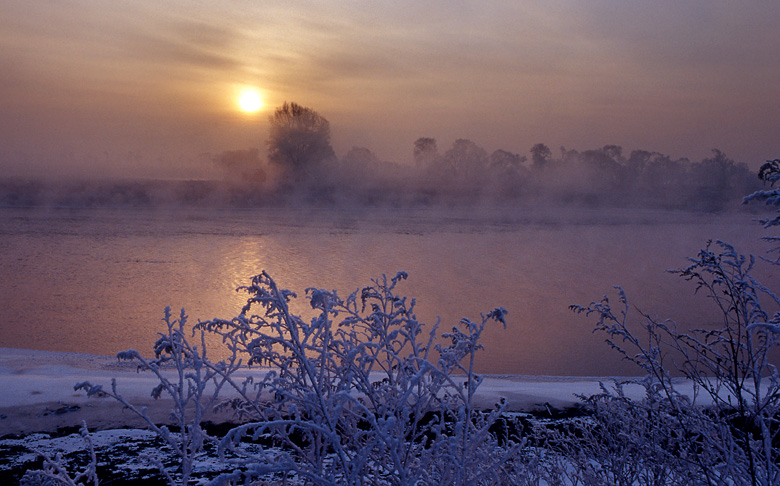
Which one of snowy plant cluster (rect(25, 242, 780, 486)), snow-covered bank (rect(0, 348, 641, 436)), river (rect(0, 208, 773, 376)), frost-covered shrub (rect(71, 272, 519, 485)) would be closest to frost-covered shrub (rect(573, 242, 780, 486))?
snowy plant cluster (rect(25, 242, 780, 486))

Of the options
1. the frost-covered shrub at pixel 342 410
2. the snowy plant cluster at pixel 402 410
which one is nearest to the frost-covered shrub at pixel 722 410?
the snowy plant cluster at pixel 402 410

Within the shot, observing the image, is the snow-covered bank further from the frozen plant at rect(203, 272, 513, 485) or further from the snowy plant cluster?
the frozen plant at rect(203, 272, 513, 485)

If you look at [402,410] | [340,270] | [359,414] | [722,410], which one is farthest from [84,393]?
[340,270]

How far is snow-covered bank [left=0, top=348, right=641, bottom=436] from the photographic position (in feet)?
15.4

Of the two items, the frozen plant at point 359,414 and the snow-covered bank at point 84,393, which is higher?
the frozen plant at point 359,414

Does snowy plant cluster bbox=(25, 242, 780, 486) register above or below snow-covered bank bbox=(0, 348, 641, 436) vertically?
above

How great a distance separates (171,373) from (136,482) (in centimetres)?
321

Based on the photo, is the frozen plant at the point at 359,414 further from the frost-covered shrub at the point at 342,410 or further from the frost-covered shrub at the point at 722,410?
the frost-covered shrub at the point at 722,410

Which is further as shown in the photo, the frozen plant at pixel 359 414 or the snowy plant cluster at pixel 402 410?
the snowy plant cluster at pixel 402 410

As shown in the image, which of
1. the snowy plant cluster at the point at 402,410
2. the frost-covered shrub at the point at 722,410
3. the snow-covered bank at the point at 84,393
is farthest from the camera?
the snow-covered bank at the point at 84,393

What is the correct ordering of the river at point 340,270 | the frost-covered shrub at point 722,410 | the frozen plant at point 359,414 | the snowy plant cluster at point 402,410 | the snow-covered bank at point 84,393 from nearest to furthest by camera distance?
the frozen plant at point 359,414, the snowy plant cluster at point 402,410, the frost-covered shrub at point 722,410, the snow-covered bank at point 84,393, the river at point 340,270

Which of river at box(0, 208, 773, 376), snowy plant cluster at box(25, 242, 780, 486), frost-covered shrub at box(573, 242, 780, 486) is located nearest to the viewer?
snowy plant cluster at box(25, 242, 780, 486)

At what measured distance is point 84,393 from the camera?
17.8ft

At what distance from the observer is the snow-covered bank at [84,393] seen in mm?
4695
